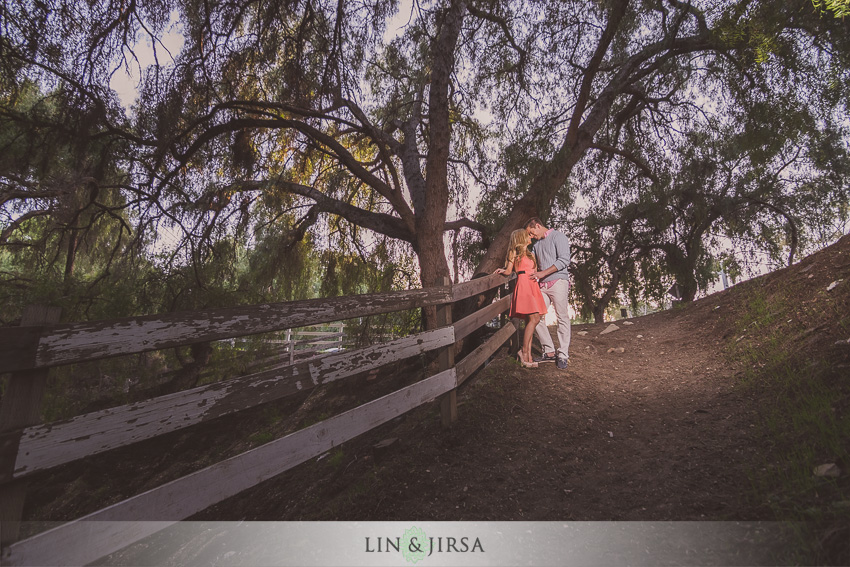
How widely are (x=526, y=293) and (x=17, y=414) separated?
14.8 feet

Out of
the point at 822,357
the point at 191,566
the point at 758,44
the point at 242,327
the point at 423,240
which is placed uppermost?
the point at 758,44

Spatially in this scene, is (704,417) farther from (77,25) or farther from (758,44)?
(77,25)

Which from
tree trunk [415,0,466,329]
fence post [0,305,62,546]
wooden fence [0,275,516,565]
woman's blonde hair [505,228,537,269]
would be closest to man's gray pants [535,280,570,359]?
woman's blonde hair [505,228,537,269]

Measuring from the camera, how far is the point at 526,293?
5.11 m

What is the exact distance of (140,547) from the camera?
130 inches

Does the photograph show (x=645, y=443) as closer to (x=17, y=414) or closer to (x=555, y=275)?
(x=555, y=275)

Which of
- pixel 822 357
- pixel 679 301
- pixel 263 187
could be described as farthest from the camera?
pixel 679 301

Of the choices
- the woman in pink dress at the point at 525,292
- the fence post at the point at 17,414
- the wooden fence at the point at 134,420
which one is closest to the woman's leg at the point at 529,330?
the woman in pink dress at the point at 525,292

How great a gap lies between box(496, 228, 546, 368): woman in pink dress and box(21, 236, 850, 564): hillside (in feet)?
1.63

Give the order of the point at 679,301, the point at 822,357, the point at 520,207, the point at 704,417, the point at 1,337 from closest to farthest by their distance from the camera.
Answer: the point at 1,337 < the point at 822,357 < the point at 704,417 < the point at 520,207 < the point at 679,301

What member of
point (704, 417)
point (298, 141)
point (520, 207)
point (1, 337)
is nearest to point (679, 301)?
point (520, 207)

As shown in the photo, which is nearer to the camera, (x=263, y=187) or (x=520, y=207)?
(x=263, y=187)

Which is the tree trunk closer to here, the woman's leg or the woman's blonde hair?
the woman's blonde hair

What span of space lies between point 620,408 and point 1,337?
444cm
